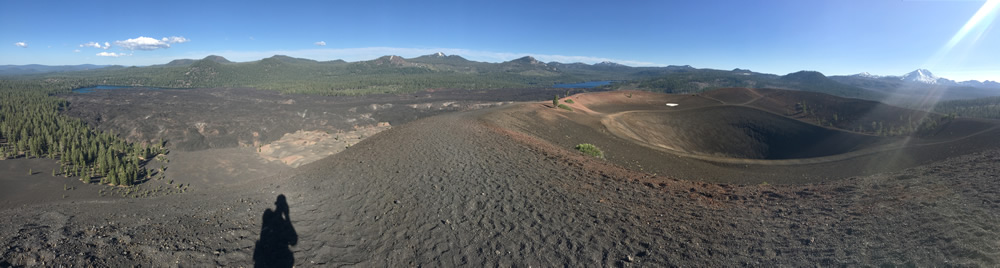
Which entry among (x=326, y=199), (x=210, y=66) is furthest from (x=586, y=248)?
(x=210, y=66)

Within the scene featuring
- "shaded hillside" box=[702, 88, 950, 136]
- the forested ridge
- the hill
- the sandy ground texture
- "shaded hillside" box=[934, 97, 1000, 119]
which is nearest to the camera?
the sandy ground texture

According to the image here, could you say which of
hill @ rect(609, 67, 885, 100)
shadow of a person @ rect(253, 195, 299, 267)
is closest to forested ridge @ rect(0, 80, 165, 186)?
shadow of a person @ rect(253, 195, 299, 267)

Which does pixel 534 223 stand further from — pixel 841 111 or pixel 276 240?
pixel 841 111

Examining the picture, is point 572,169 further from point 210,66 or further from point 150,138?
point 210,66

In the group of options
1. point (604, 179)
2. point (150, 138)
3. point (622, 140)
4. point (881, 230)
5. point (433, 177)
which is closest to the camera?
point (881, 230)

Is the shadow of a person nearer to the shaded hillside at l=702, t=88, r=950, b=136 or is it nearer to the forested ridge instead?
the forested ridge

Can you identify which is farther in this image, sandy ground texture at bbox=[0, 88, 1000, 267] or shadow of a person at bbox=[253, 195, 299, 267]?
shadow of a person at bbox=[253, 195, 299, 267]
